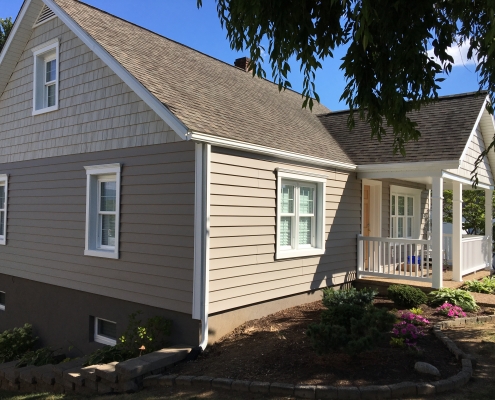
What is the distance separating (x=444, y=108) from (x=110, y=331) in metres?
10.2

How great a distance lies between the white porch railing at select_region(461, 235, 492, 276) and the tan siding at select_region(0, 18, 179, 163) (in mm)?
8800

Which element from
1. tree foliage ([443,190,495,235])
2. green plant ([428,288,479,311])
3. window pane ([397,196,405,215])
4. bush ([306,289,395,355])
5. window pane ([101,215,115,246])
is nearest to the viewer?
bush ([306,289,395,355])

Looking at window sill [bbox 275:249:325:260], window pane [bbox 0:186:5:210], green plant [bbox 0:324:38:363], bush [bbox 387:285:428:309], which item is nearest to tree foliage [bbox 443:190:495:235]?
bush [bbox 387:285:428:309]

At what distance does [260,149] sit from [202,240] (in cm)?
209

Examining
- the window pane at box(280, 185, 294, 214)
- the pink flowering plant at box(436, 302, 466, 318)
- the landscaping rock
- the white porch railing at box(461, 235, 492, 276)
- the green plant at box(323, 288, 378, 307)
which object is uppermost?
the window pane at box(280, 185, 294, 214)

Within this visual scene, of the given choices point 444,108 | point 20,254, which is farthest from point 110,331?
point 444,108

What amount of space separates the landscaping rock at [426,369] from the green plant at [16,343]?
8.69m

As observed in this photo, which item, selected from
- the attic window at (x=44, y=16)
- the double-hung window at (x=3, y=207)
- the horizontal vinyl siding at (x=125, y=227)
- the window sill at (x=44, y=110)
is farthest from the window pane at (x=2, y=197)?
the attic window at (x=44, y=16)

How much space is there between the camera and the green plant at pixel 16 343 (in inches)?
407

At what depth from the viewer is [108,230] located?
369 inches

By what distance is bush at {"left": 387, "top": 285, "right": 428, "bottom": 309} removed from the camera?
30.6ft

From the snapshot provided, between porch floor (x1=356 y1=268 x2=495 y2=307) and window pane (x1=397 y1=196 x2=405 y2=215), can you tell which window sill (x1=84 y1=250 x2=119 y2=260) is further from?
window pane (x1=397 y1=196 x2=405 y2=215)

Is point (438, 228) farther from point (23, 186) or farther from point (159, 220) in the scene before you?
point (23, 186)

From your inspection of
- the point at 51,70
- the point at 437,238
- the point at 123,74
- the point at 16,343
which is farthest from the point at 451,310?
the point at 51,70
